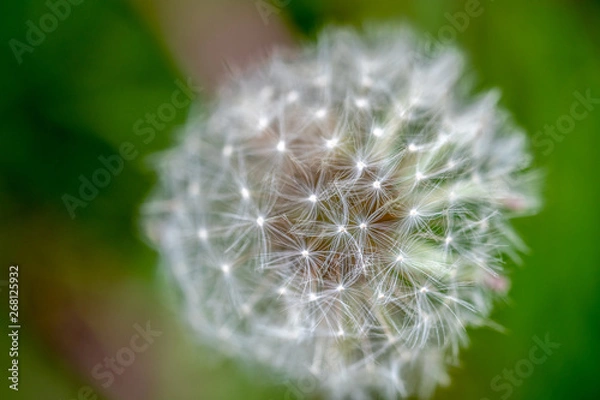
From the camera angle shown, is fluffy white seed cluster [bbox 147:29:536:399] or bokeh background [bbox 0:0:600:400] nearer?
fluffy white seed cluster [bbox 147:29:536:399]

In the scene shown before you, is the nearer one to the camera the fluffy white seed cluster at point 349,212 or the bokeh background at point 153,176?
the fluffy white seed cluster at point 349,212

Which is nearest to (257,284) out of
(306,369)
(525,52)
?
(306,369)

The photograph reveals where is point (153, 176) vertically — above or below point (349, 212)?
above

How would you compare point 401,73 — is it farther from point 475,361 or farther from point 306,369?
point 475,361

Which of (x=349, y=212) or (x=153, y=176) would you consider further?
(x=153, y=176)
